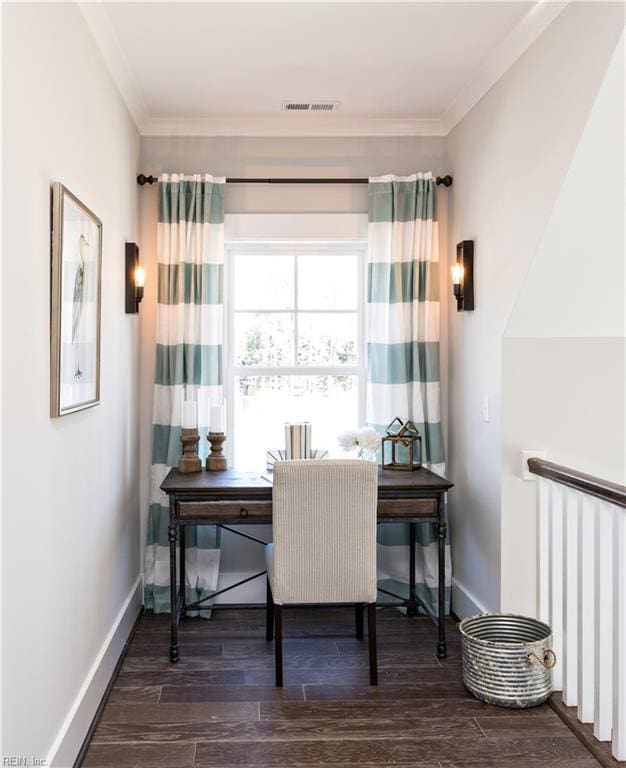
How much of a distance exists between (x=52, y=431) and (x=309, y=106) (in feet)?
7.44

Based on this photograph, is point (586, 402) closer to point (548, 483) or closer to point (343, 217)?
point (548, 483)

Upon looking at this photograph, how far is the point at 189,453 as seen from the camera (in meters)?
3.51

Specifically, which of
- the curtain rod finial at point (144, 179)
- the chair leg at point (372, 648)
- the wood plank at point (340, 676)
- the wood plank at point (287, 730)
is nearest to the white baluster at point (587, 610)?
the wood plank at point (287, 730)

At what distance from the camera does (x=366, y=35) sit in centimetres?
284

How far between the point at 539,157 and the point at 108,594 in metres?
Result: 2.45

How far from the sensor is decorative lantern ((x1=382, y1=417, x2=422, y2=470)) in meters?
3.59

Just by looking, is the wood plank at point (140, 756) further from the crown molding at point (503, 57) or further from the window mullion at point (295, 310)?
the crown molding at point (503, 57)

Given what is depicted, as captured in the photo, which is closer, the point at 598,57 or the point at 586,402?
the point at 598,57

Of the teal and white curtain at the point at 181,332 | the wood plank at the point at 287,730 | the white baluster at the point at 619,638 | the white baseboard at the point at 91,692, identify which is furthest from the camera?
the teal and white curtain at the point at 181,332

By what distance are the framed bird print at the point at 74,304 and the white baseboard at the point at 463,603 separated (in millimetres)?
2003

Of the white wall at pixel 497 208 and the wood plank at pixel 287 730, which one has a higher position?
the white wall at pixel 497 208

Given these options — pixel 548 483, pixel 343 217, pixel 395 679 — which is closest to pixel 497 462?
pixel 548 483

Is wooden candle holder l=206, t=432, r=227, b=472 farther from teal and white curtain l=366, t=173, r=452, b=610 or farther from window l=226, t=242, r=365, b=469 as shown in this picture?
teal and white curtain l=366, t=173, r=452, b=610

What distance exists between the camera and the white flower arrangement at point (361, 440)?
3531 millimetres
